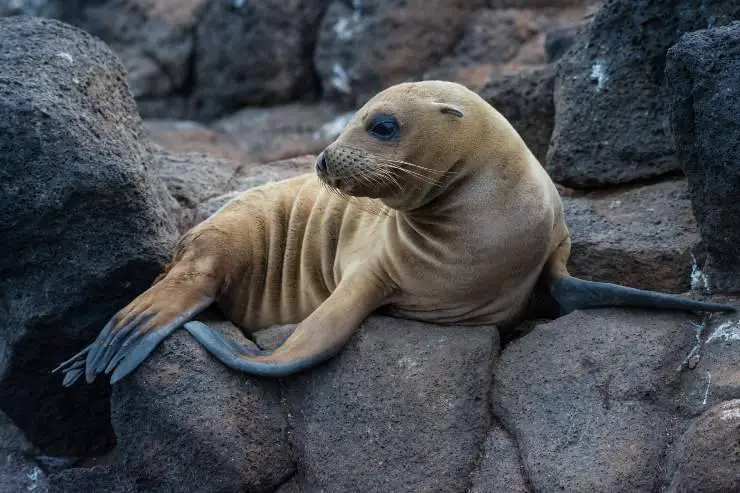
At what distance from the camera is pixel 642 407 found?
3598mm

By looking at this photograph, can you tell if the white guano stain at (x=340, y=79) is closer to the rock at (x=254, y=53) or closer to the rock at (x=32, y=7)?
the rock at (x=254, y=53)

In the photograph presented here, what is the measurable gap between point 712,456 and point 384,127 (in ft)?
5.55

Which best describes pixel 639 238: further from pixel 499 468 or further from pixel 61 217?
pixel 61 217

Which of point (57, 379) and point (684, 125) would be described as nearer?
point (684, 125)

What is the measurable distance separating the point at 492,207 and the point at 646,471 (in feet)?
3.74

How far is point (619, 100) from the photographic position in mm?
5016

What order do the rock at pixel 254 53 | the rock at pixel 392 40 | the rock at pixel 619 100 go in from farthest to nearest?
the rock at pixel 254 53, the rock at pixel 392 40, the rock at pixel 619 100

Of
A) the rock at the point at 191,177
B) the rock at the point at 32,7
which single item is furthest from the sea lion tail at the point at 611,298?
the rock at the point at 32,7

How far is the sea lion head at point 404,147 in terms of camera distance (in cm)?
391

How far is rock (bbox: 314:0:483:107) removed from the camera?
948 cm

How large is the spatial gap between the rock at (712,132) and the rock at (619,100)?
0.88 m

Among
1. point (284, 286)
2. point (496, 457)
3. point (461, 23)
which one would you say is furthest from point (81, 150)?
point (461, 23)

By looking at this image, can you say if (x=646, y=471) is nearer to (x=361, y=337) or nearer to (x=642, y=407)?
(x=642, y=407)

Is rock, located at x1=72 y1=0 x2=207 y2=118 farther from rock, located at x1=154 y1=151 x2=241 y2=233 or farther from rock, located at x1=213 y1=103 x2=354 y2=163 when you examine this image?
rock, located at x1=154 y1=151 x2=241 y2=233
